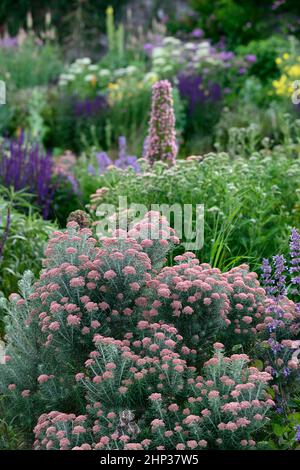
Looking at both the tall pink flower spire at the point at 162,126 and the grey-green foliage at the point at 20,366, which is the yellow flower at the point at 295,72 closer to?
the tall pink flower spire at the point at 162,126

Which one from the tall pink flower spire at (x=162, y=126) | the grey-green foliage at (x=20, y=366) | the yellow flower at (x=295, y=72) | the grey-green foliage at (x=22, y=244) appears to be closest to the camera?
the grey-green foliage at (x=20, y=366)

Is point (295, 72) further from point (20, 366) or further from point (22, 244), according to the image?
point (20, 366)

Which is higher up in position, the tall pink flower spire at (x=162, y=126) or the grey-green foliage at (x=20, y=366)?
the tall pink flower spire at (x=162, y=126)

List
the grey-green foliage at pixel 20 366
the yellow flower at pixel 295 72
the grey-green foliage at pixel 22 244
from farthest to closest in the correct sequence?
Result: the yellow flower at pixel 295 72 < the grey-green foliage at pixel 22 244 < the grey-green foliage at pixel 20 366

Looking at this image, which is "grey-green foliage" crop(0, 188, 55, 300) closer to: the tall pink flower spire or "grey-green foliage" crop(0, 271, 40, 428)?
the tall pink flower spire

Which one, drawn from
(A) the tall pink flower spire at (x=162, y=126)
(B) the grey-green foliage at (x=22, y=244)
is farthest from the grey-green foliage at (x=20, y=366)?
(A) the tall pink flower spire at (x=162, y=126)

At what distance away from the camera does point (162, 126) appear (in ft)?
18.5

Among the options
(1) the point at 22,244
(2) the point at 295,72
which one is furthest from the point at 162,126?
(2) the point at 295,72

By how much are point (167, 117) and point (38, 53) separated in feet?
24.6

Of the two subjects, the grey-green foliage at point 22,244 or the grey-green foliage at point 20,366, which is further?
the grey-green foliage at point 22,244

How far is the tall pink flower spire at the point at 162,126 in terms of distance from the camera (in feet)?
18.4

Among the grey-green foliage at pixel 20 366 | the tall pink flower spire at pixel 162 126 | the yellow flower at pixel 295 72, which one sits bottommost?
the grey-green foliage at pixel 20 366
